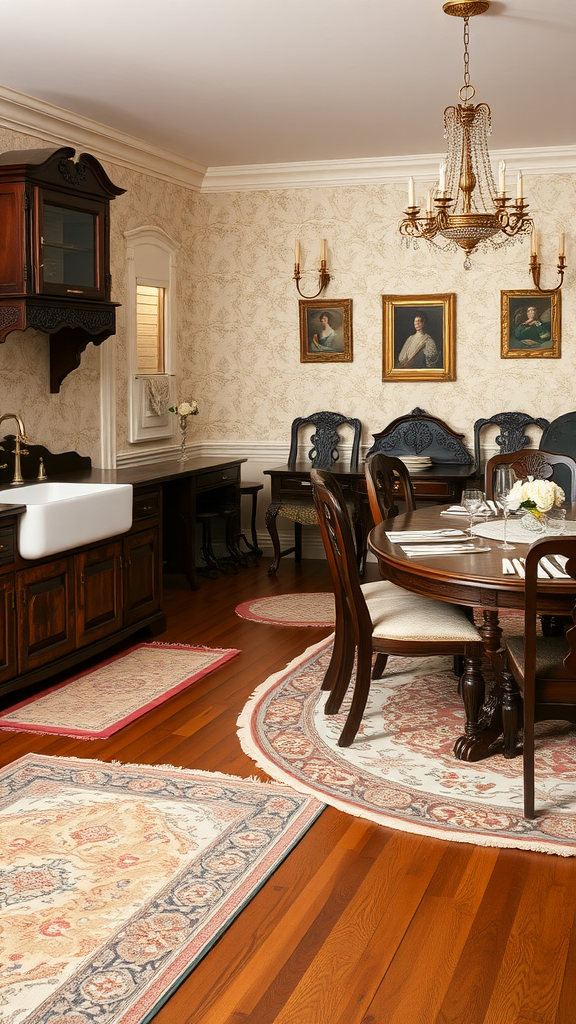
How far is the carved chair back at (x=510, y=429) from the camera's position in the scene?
6.68m

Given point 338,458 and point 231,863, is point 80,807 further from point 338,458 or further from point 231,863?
point 338,458

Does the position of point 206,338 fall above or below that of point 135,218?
below

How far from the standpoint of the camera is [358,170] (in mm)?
6871

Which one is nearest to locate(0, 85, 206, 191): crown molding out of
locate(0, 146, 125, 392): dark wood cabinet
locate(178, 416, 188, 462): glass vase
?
locate(0, 146, 125, 392): dark wood cabinet

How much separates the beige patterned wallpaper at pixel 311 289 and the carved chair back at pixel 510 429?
0.12 metres

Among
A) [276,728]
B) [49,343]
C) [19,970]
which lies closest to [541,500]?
[276,728]

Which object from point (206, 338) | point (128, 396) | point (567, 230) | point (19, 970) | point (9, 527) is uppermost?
point (567, 230)

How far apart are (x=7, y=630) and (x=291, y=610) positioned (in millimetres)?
2152

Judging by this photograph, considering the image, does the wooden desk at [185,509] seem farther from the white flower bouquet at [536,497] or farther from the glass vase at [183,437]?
the white flower bouquet at [536,497]

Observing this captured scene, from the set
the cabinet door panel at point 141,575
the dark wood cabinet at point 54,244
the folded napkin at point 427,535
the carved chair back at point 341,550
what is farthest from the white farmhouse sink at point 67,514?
the folded napkin at point 427,535

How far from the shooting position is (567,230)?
6559 millimetres

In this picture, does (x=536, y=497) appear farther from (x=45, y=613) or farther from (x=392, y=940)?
(x=45, y=613)

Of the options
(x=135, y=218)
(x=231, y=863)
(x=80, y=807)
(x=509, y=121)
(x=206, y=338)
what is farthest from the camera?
(x=206, y=338)

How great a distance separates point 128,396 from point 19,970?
4.56m
